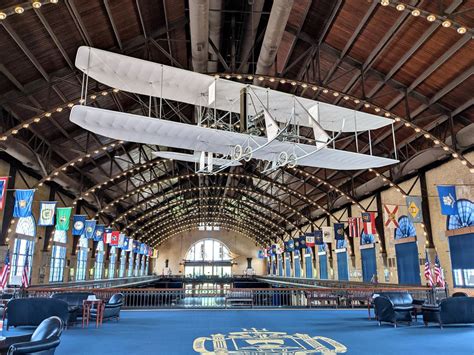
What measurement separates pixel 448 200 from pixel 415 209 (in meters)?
2.86

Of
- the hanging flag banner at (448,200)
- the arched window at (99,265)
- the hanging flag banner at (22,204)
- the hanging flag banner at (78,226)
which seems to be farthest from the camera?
the arched window at (99,265)

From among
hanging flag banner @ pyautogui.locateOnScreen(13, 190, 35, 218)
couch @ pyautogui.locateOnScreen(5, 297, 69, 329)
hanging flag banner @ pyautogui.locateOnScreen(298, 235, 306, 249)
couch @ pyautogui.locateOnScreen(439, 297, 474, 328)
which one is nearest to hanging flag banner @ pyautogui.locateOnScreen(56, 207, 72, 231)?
hanging flag banner @ pyautogui.locateOnScreen(13, 190, 35, 218)

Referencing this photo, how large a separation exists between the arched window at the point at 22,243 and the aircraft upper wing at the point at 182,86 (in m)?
13.3

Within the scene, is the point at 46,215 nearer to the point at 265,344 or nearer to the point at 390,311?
the point at 265,344

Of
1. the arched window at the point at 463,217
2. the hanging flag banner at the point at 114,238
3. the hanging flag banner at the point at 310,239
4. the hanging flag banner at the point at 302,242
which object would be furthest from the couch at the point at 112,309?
the hanging flag banner at the point at 302,242

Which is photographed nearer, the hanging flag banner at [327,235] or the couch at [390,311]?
the couch at [390,311]

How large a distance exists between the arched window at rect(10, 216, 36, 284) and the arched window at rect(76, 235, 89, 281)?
27.3 ft

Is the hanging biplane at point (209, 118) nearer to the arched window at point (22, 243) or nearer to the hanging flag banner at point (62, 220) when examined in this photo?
the hanging flag banner at point (62, 220)

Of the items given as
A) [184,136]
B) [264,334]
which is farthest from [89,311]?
[184,136]

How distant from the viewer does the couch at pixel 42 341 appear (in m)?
3.99

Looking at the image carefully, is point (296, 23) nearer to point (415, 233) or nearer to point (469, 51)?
point (469, 51)

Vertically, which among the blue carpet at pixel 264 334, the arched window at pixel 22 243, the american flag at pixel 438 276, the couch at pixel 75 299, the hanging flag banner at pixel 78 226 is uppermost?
the hanging flag banner at pixel 78 226

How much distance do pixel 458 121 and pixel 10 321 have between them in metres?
18.9

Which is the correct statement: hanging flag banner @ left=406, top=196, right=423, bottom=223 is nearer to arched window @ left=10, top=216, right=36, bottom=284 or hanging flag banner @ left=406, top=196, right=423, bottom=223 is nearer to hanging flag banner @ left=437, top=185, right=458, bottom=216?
hanging flag banner @ left=437, top=185, right=458, bottom=216
